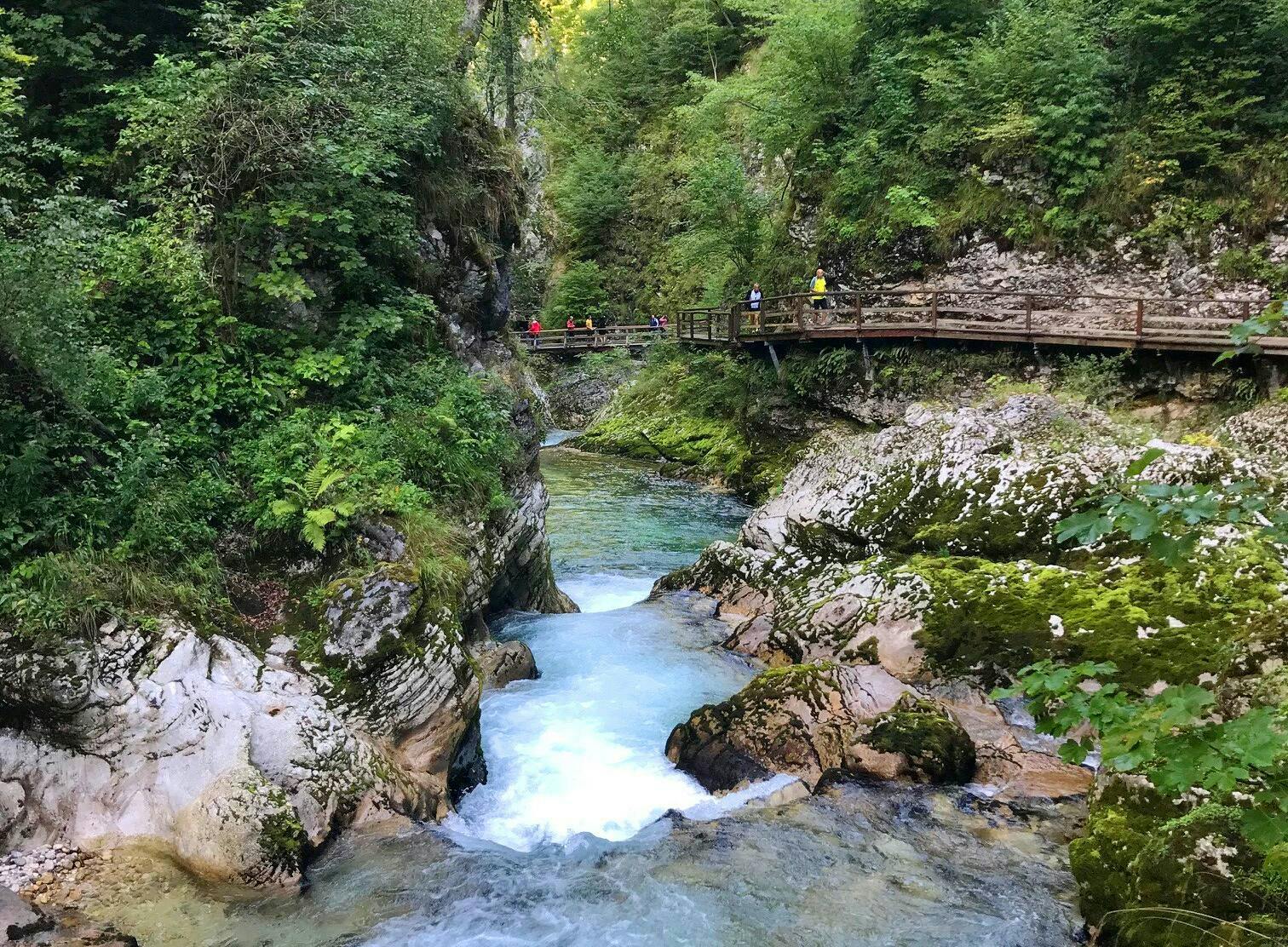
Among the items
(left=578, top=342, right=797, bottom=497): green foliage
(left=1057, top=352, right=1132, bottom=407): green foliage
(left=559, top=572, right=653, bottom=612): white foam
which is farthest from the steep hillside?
(left=1057, top=352, right=1132, bottom=407): green foliage

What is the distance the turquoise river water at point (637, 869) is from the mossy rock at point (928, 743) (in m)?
0.27

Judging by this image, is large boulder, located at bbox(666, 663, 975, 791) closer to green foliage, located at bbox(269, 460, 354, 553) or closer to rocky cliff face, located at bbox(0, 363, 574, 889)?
rocky cliff face, located at bbox(0, 363, 574, 889)

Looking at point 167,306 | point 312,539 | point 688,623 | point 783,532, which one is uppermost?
point 167,306

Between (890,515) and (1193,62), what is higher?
(1193,62)

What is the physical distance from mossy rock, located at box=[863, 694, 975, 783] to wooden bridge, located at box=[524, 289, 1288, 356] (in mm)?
9653

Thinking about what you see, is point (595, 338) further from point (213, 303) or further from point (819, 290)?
point (213, 303)

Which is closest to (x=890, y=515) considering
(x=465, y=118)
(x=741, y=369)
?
(x=465, y=118)

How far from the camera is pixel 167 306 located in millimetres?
9164

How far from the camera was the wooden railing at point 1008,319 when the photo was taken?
50.3 ft

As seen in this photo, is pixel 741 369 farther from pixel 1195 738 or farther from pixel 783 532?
pixel 1195 738

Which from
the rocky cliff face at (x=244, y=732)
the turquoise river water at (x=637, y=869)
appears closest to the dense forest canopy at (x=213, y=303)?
the rocky cliff face at (x=244, y=732)

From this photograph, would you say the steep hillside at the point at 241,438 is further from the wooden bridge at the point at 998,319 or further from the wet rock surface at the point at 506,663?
the wooden bridge at the point at 998,319

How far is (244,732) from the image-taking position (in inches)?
257

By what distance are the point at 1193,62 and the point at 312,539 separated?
2008 cm
